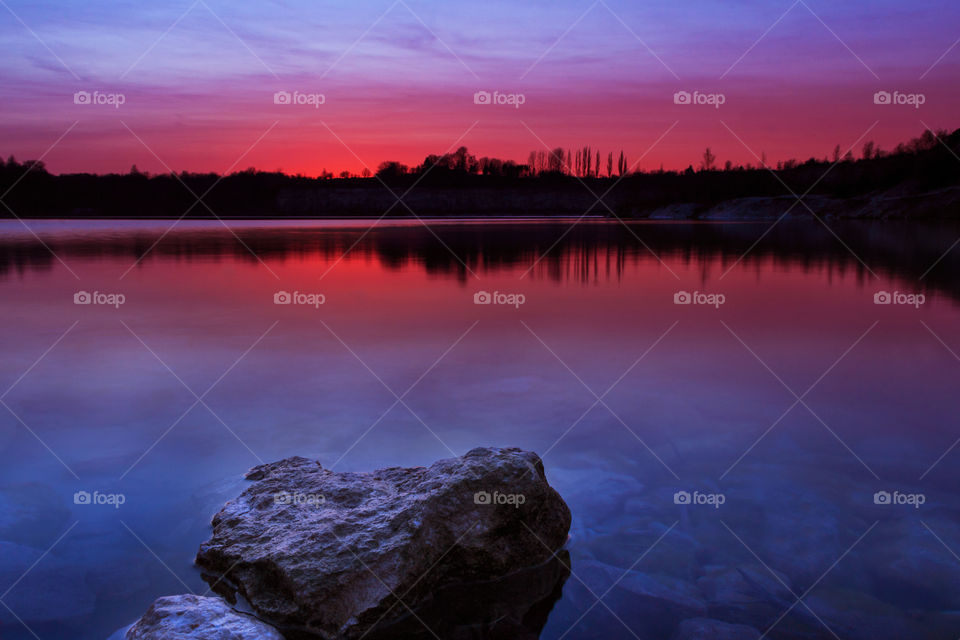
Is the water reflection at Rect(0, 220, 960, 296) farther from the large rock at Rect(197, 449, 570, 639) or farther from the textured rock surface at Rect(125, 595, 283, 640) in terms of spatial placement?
the textured rock surface at Rect(125, 595, 283, 640)

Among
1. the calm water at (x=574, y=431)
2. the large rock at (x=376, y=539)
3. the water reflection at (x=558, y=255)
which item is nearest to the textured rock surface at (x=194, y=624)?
the large rock at (x=376, y=539)

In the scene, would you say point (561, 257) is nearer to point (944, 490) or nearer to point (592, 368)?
point (592, 368)

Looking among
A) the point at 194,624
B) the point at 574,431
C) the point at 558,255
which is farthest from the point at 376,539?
the point at 558,255

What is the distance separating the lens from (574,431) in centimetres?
720

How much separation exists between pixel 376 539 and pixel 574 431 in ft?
10.7

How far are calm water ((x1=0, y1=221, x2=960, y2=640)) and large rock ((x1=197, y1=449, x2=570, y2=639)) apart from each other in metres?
0.35

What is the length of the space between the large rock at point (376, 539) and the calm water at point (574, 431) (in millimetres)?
353

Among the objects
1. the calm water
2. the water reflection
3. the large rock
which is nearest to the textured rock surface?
the large rock

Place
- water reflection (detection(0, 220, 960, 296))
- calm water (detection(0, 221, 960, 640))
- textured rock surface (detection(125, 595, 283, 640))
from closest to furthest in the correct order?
textured rock surface (detection(125, 595, 283, 640)), calm water (detection(0, 221, 960, 640)), water reflection (detection(0, 220, 960, 296))

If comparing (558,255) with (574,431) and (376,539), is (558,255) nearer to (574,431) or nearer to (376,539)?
(574,431)

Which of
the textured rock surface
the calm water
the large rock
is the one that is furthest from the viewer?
the calm water

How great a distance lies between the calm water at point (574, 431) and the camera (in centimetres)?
443

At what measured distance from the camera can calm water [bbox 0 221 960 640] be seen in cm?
443

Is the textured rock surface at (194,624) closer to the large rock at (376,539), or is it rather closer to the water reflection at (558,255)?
the large rock at (376,539)
